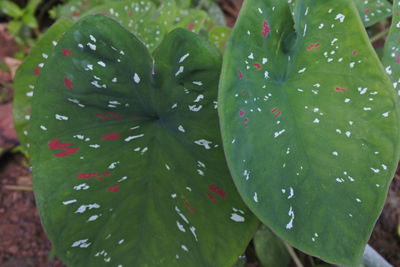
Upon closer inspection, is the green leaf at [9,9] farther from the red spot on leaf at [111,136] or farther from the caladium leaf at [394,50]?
the caladium leaf at [394,50]

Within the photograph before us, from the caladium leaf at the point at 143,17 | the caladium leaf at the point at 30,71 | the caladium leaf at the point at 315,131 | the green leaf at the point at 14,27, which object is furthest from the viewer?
the green leaf at the point at 14,27

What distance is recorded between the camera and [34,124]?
0.69 metres

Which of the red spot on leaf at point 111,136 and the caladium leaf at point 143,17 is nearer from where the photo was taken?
the red spot on leaf at point 111,136

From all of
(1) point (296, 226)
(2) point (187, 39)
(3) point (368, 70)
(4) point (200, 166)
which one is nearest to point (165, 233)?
(4) point (200, 166)

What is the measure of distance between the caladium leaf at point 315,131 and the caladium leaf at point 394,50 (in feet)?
0.41

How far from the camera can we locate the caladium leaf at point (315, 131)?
589 mm

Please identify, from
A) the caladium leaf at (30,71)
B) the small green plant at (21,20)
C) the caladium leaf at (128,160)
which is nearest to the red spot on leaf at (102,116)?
the caladium leaf at (128,160)

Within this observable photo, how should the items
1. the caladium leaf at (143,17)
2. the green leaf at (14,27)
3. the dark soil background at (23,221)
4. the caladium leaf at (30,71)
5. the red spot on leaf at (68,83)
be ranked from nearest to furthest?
1. the red spot on leaf at (68,83)
2. the caladium leaf at (30,71)
3. the caladium leaf at (143,17)
4. the dark soil background at (23,221)
5. the green leaf at (14,27)

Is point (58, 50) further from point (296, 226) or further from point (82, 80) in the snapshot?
point (296, 226)

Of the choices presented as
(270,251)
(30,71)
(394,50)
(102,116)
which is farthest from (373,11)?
(30,71)

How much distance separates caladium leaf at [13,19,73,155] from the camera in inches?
34.2

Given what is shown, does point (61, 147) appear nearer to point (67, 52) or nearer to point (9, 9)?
point (67, 52)

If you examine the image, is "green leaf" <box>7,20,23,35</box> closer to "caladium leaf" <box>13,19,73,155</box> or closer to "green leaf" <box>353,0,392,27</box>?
"caladium leaf" <box>13,19,73,155</box>

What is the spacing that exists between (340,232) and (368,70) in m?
0.27
